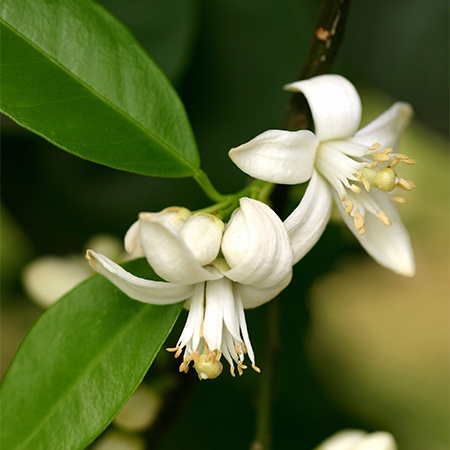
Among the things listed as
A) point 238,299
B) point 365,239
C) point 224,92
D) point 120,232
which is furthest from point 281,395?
point 238,299

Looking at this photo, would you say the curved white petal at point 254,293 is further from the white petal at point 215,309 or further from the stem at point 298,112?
the stem at point 298,112

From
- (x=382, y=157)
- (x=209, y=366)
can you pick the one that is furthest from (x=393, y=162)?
(x=209, y=366)

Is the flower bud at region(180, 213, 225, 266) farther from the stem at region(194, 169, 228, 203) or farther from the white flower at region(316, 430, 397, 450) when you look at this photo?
the white flower at region(316, 430, 397, 450)

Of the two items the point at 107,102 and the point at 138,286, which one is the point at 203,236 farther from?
the point at 107,102

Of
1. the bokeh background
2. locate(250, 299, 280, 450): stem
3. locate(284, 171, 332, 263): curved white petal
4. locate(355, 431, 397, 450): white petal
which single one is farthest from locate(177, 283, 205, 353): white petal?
the bokeh background

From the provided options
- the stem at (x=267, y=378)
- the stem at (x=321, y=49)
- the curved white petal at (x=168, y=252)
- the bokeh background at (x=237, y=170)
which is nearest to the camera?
the curved white petal at (x=168, y=252)

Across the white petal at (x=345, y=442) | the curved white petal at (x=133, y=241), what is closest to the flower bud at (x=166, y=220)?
the curved white petal at (x=133, y=241)

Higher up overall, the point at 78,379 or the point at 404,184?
the point at 404,184

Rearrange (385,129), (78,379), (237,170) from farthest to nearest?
1. (237,170)
2. (385,129)
3. (78,379)

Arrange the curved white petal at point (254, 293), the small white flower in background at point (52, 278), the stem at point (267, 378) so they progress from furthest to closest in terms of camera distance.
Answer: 1. the small white flower in background at point (52, 278)
2. the stem at point (267, 378)
3. the curved white petal at point (254, 293)
